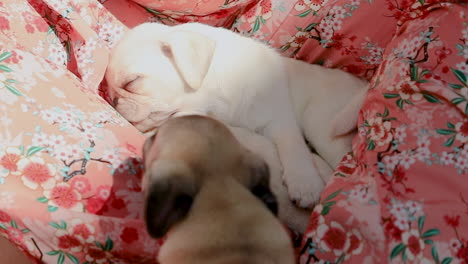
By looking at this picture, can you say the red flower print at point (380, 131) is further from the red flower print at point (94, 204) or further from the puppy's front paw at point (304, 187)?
the red flower print at point (94, 204)

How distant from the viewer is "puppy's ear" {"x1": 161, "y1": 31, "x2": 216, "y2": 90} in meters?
1.44

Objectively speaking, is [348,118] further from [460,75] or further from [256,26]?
[256,26]

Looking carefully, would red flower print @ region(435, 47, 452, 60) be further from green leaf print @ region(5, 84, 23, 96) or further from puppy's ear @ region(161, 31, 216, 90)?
green leaf print @ region(5, 84, 23, 96)

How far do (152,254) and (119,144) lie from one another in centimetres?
34

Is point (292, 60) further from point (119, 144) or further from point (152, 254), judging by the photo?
point (152, 254)

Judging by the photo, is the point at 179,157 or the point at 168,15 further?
the point at 168,15

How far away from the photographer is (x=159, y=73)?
149 centimetres

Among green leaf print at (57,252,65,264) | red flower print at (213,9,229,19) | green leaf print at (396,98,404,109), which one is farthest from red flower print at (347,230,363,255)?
red flower print at (213,9,229,19)

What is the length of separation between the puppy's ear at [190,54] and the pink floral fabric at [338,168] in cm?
24

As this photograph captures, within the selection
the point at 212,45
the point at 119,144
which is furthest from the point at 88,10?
the point at 119,144

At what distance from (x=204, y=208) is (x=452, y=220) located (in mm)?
551

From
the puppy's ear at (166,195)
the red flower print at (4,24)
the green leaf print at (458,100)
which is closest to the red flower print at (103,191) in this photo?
the puppy's ear at (166,195)

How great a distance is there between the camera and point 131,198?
47.3 inches

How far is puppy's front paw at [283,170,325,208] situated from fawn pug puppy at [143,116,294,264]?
359mm
